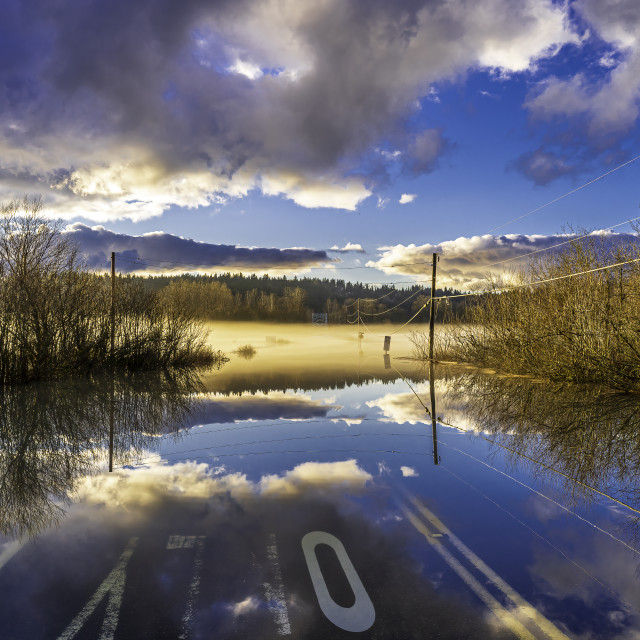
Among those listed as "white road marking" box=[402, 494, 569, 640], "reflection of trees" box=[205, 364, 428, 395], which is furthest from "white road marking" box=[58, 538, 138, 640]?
"reflection of trees" box=[205, 364, 428, 395]

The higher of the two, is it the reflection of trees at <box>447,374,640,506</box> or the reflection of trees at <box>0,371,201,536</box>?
the reflection of trees at <box>447,374,640,506</box>

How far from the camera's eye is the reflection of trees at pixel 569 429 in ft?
24.3

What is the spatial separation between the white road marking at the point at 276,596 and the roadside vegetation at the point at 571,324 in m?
14.5

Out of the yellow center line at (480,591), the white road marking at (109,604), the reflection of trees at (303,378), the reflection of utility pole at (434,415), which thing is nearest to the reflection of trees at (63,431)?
the white road marking at (109,604)

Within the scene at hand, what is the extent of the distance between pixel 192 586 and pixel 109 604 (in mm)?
550

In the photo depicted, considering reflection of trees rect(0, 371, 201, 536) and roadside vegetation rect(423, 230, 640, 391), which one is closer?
reflection of trees rect(0, 371, 201, 536)

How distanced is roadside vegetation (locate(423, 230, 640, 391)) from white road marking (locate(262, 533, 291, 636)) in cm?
1452

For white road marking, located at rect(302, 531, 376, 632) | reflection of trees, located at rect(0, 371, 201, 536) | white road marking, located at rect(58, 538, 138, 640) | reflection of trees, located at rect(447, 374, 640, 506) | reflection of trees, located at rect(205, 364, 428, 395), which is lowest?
reflection of trees, located at rect(205, 364, 428, 395)

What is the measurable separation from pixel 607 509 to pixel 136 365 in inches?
825

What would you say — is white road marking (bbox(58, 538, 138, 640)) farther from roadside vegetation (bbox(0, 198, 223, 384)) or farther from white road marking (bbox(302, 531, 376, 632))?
roadside vegetation (bbox(0, 198, 223, 384))

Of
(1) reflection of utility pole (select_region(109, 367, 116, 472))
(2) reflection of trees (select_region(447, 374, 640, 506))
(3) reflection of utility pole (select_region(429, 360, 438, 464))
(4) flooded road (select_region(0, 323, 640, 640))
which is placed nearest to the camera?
(4) flooded road (select_region(0, 323, 640, 640))

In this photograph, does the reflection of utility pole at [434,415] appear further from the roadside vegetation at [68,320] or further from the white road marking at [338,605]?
the roadside vegetation at [68,320]

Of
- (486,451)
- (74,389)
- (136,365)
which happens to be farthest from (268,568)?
(136,365)

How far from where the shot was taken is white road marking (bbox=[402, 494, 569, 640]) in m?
3.31
